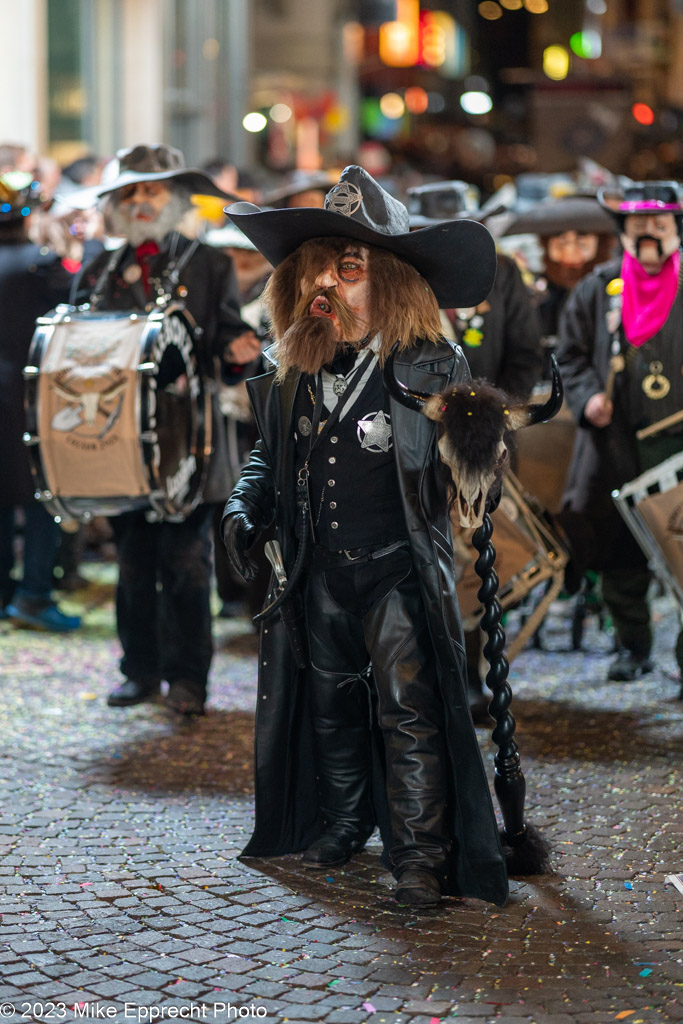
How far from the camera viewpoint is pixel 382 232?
15.3 feet

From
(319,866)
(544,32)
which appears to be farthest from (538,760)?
(544,32)

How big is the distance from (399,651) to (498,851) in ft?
2.27

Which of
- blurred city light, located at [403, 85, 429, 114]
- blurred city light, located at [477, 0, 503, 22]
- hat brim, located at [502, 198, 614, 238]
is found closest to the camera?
hat brim, located at [502, 198, 614, 238]

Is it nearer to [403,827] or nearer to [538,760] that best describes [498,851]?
[403,827]

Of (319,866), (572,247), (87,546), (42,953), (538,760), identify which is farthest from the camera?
(87,546)

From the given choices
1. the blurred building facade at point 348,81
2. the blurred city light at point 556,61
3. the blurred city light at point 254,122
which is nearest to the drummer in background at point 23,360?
the blurred building facade at point 348,81

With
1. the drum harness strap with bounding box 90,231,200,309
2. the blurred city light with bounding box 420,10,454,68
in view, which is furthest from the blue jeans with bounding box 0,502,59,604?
the blurred city light with bounding box 420,10,454,68

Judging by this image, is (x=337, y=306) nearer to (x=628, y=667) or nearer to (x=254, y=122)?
(x=628, y=667)

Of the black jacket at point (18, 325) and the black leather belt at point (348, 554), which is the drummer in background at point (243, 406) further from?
the black leather belt at point (348, 554)

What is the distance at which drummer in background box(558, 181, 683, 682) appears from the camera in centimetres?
707

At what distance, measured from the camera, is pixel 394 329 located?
4.71m

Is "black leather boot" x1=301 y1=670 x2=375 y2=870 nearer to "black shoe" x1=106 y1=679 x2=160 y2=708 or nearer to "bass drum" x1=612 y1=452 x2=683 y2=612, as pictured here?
"bass drum" x1=612 y1=452 x2=683 y2=612

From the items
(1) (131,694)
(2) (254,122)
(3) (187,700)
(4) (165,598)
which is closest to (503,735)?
(3) (187,700)

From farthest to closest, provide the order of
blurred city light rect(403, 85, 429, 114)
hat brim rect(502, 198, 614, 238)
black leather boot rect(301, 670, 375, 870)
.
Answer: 1. blurred city light rect(403, 85, 429, 114)
2. hat brim rect(502, 198, 614, 238)
3. black leather boot rect(301, 670, 375, 870)
